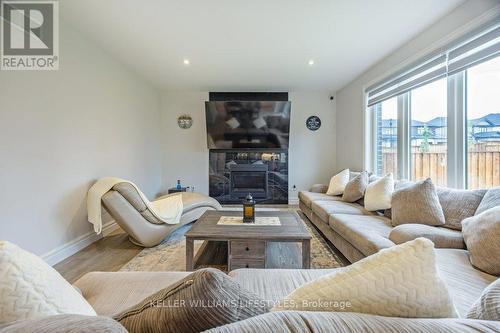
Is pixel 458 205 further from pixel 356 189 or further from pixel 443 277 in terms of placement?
pixel 356 189

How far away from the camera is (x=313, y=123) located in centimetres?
549

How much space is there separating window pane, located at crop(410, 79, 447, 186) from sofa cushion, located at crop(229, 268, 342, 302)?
2217 mm

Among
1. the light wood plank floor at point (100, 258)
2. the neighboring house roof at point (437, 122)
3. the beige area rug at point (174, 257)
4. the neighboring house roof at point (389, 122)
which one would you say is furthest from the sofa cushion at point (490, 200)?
the light wood plank floor at point (100, 258)

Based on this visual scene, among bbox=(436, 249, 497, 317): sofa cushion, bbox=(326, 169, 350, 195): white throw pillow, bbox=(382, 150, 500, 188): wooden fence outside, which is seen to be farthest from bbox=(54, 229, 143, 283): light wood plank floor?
bbox=(382, 150, 500, 188): wooden fence outside

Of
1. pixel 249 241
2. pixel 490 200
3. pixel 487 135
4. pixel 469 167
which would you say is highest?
pixel 487 135

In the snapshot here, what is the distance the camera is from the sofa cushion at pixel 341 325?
17.1 inches

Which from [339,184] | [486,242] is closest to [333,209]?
[339,184]

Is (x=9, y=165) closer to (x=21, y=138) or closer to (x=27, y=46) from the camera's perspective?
(x=21, y=138)

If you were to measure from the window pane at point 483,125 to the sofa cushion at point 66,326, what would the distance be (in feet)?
9.41

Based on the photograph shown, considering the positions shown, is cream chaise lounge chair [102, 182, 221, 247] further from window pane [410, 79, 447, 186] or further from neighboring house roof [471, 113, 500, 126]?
neighboring house roof [471, 113, 500, 126]

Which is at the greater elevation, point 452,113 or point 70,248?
point 452,113

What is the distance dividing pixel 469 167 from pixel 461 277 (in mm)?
1468

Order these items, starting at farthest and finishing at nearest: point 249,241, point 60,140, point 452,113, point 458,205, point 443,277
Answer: point 60,140 → point 452,113 → point 249,241 → point 458,205 → point 443,277

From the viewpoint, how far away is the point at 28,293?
1.70 ft
